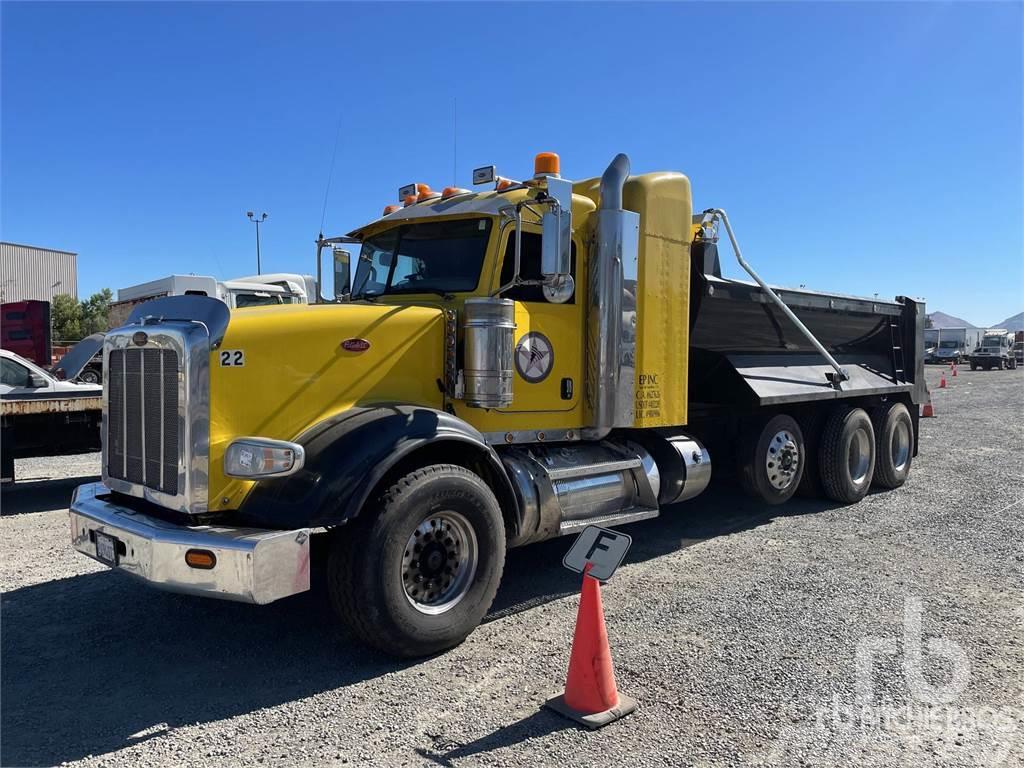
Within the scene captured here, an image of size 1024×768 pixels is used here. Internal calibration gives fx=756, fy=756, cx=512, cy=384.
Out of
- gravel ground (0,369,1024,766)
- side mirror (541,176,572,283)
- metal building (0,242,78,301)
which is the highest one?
metal building (0,242,78,301)

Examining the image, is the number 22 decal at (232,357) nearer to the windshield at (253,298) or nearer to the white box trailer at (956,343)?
the windshield at (253,298)

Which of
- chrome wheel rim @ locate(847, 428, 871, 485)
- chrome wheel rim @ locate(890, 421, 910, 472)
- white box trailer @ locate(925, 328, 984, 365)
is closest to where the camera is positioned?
chrome wheel rim @ locate(847, 428, 871, 485)

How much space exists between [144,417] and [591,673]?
2.78 metres

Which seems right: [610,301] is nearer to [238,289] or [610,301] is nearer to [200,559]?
[200,559]

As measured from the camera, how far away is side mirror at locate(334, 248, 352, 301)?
6355 millimetres

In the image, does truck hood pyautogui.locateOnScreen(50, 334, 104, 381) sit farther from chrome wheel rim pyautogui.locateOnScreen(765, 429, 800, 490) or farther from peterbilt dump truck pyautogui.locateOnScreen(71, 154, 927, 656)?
chrome wheel rim pyautogui.locateOnScreen(765, 429, 800, 490)

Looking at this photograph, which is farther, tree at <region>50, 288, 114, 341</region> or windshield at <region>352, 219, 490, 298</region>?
tree at <region>50, 288, 114, 341</region>

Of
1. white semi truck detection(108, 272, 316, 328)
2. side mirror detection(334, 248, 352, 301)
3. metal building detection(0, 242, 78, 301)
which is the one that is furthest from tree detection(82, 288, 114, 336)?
side mirror detection(334, 248, 352, 301)

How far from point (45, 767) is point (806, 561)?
5266mm

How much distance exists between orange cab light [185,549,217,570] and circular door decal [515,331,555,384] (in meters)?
2.33

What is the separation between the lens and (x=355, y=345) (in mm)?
4480

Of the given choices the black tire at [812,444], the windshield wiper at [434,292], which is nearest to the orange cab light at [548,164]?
the windshield wiper at [434,292]

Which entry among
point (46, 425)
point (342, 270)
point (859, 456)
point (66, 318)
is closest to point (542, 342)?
point (342, 270)

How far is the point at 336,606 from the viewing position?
4055 mm
